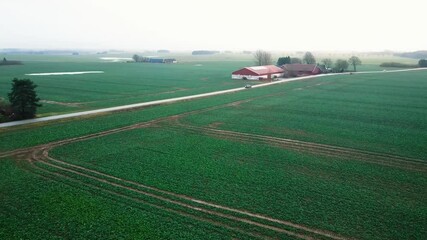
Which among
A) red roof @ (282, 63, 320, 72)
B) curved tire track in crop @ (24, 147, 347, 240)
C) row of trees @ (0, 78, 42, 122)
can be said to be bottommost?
curved tire track in crop @ (24, 147, 347, 240)

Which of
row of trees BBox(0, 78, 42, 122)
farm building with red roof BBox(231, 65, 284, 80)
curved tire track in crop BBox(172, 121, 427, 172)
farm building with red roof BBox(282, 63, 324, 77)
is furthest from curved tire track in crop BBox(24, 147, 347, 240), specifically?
farm building with red roof BBox(282, 63, 324, 77)

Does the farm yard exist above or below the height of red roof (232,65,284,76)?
below

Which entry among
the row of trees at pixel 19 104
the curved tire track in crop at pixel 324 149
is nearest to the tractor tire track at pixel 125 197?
the curved tire track in crop at pixel 324 149

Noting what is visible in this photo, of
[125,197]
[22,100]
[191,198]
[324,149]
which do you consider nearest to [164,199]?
[191,198]

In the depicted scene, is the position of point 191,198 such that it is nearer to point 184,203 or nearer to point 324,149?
point 184,203

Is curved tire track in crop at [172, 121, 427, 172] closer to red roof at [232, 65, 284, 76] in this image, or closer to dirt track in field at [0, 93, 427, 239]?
dirt track in field at [0, 93, 427, 239]
